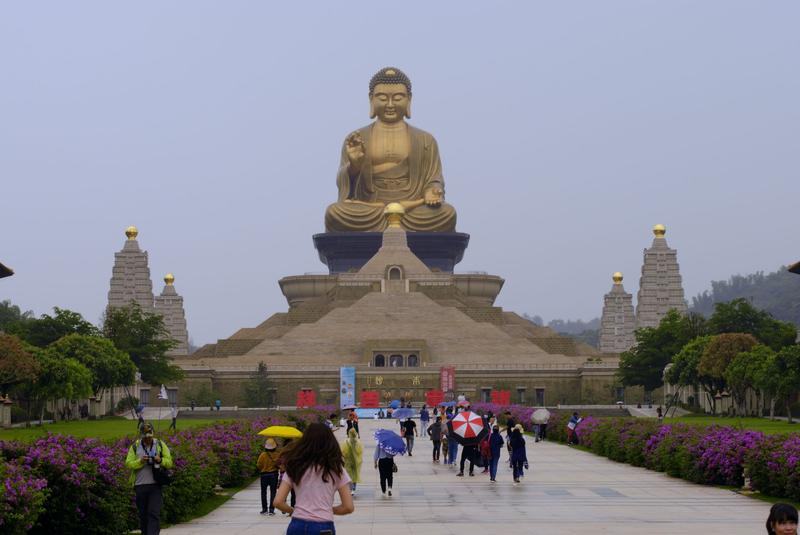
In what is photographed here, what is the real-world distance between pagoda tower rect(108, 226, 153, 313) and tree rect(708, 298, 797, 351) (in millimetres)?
38134

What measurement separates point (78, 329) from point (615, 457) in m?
40.9

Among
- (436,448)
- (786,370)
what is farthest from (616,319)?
(436,448)

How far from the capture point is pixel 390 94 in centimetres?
9894

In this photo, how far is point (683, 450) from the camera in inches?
1053

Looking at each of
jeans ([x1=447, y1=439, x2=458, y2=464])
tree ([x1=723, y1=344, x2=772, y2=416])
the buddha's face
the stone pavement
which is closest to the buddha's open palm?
the buddha's face

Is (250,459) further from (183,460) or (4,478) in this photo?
(4,478)

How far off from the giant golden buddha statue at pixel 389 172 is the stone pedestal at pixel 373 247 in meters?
0.58

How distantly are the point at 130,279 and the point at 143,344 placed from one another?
25383 mm

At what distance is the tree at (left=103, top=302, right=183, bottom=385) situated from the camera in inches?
2783

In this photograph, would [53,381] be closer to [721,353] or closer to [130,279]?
[721,353]

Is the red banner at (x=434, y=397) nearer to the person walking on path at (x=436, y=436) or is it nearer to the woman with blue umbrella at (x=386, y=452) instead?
the person walking on path at (x=436, y=436)

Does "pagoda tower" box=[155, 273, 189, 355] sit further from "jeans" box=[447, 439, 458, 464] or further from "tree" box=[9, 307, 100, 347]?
"jeans" box=[447, 439, 458, 464]

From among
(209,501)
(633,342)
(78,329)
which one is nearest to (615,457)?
(209,501)

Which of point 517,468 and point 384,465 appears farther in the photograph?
point 517,468
